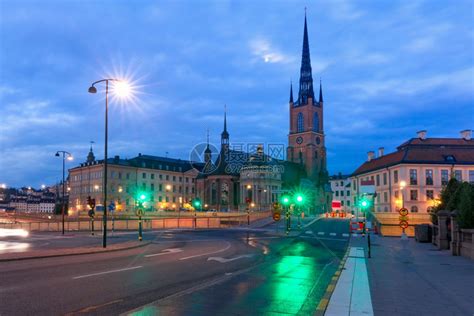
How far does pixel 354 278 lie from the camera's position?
1409 cm

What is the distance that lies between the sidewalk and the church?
92.0m

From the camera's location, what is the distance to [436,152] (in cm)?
6794

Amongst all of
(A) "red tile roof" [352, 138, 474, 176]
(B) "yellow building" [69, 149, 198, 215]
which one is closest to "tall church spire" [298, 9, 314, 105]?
(B) "yellow building" [69, 149, 198, 215]

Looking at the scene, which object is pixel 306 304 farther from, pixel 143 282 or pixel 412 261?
pixel 412 261

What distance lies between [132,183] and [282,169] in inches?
1754

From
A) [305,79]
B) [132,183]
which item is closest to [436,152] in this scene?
[132,183]

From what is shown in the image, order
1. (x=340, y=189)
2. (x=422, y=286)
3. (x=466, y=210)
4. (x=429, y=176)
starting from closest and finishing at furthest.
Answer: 1. (x=422, y=286)
2. (x=466, y=210)
3. (x=429, y=176)
4. (x=340, y=189)

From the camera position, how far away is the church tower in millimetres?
139000

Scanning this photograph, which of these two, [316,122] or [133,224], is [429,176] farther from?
[316,122]

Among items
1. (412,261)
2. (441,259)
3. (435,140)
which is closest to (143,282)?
(412,261)

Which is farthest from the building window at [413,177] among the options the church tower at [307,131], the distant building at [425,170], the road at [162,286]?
the church tower at [307,131]

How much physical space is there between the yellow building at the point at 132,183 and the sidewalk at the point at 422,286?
9632cm

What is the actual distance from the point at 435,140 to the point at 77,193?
96916mm

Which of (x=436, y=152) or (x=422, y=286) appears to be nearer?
(x=422, y=286)
